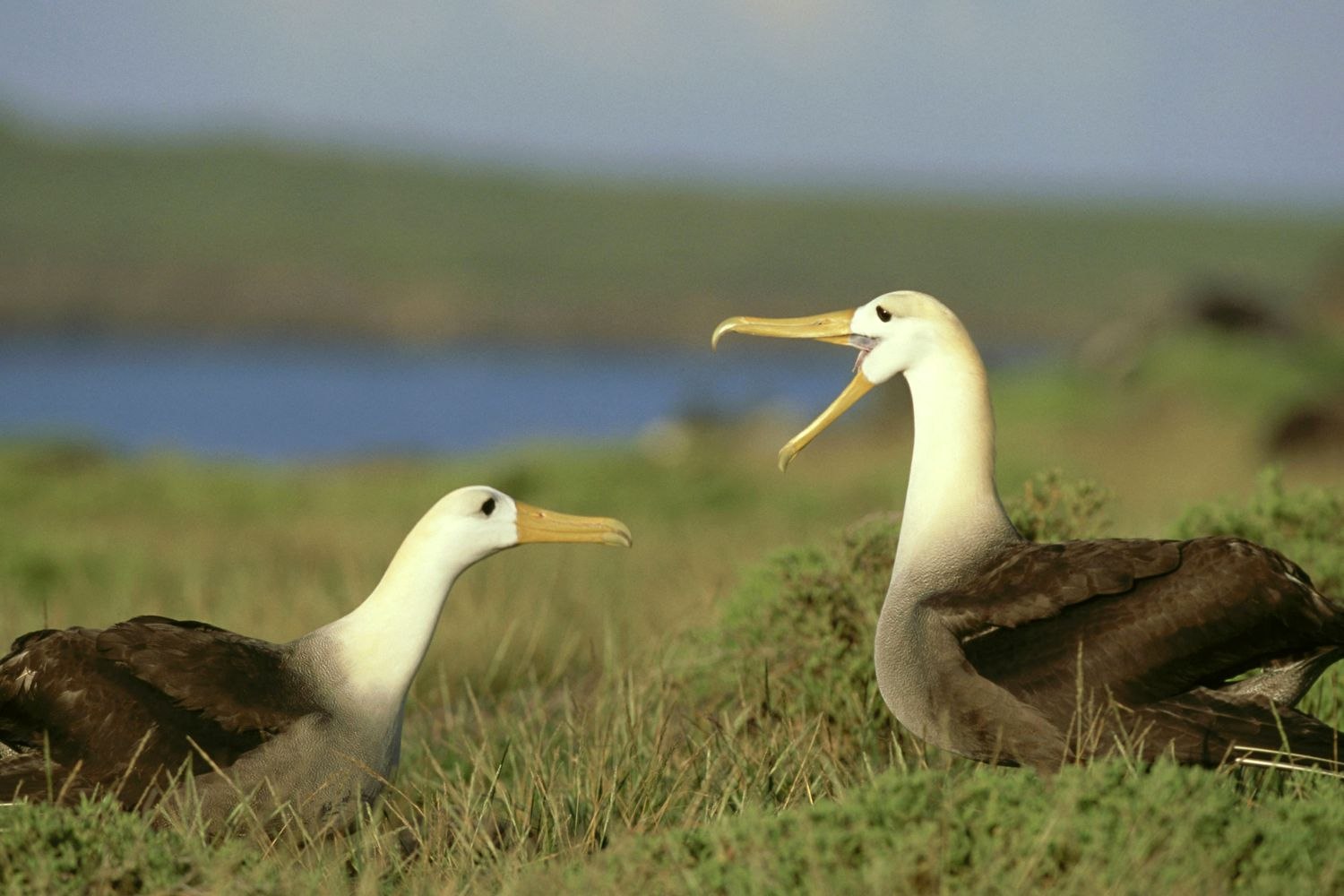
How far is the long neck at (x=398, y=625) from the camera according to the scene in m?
4.49

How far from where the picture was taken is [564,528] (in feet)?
15.5

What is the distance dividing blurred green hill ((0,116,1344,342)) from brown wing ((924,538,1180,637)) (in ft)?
225

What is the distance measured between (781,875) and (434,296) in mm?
82061

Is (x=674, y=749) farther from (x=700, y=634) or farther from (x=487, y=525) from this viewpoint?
(x=700, y=634)

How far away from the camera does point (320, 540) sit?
1053 cm

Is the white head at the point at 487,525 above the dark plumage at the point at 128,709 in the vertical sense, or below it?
above

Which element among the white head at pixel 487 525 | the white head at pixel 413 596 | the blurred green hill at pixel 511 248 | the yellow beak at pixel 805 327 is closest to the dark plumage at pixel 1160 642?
the yellow beak at pixel 805 327

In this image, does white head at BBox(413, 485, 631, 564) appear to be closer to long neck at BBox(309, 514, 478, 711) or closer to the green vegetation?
long neck at BBox(309, 514, 478, 711)

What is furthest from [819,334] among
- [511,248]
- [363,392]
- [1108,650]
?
[511,248]

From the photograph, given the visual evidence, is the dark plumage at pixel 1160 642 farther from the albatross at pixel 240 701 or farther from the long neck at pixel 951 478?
the albatross at pixel 240 701

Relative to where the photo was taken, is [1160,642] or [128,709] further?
[128,709]

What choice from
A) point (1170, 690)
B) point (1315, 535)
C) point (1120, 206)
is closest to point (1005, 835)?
point (1170, 690)

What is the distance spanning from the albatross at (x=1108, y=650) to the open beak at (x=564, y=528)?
2.65ft

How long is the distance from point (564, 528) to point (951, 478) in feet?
3.46
